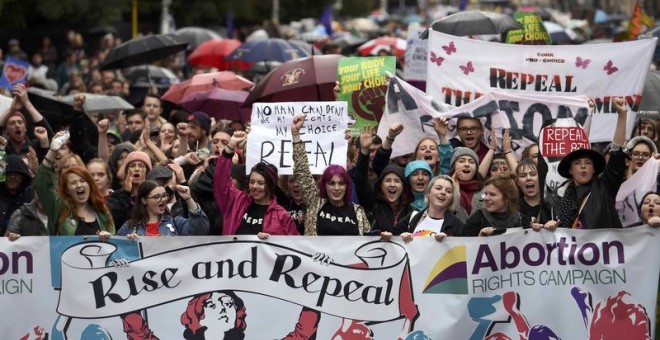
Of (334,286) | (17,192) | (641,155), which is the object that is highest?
(641,155)

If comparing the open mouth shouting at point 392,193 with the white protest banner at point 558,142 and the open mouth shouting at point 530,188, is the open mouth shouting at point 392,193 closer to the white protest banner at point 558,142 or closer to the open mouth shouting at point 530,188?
the open mouth shouting at point 530,188

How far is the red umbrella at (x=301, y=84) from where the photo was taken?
14305 millimetres

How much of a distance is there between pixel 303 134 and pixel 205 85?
5626 millimetres

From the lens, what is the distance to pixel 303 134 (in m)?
11.2

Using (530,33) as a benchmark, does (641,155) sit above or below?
below

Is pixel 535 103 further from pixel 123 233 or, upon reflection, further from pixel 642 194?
pixel 123 233

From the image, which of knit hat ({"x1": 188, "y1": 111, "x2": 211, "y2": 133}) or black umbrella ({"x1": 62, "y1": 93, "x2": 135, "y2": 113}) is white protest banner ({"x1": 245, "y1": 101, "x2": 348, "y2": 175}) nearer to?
knit hat ({"x1": 188, "y1": 111, "x2": 211, "y2": 133})

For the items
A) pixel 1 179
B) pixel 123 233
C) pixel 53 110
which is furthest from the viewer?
pixel 53 110

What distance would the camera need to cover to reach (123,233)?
9984 mm

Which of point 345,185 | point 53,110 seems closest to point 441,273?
point 345,185

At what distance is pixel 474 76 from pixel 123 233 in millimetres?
3913

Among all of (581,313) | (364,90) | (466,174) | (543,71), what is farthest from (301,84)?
(581,313)

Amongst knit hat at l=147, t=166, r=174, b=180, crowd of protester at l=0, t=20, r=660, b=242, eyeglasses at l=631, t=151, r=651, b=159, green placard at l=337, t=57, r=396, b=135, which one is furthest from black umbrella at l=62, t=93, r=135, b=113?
eyeglasses at l=631, t=151, r=651, b=159

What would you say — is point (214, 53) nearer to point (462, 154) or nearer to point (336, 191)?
point (462, 154)
